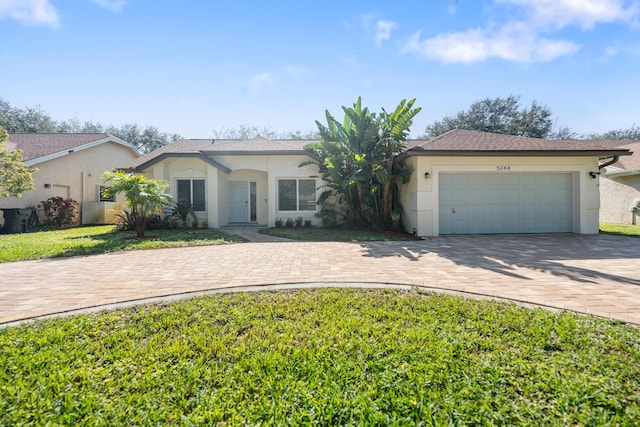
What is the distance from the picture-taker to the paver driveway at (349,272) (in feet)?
14.8

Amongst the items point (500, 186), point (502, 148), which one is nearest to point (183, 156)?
point (502, 148)

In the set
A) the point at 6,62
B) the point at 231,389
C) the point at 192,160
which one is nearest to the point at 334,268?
the point at 231,389

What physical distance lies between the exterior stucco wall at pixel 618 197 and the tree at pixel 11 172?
95.4 ft

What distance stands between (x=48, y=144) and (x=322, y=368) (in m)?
23.3

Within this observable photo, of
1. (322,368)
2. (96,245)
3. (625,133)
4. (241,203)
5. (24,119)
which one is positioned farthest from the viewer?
(625,133)

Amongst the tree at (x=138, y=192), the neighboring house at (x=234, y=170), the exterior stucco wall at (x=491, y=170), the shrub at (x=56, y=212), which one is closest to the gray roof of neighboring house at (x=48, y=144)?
the shrub at (x=56, y=212)

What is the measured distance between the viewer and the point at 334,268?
6.43 meters

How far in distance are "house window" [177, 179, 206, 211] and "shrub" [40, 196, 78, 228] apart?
6538 mm

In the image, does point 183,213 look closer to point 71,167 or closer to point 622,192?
point 71,167

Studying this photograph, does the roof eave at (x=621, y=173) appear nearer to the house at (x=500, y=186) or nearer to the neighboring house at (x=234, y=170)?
the house at (x=500, y=186)

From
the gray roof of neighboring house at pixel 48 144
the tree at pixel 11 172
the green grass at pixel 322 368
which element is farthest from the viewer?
the gray roof of neighboring house at pixel 48 144

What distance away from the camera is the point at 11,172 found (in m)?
12.2

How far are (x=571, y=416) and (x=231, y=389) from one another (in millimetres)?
2528

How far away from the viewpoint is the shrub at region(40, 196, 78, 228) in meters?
15.4
